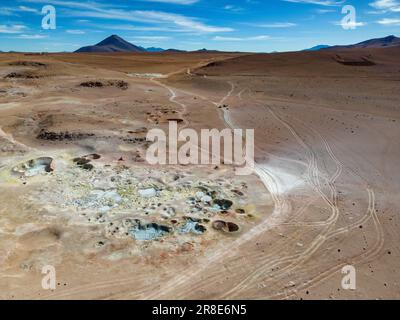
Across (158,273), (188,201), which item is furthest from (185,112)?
(158,273)

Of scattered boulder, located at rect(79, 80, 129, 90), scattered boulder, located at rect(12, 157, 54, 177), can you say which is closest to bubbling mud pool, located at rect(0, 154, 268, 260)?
scattered boulder, located at rect(12, 157, 54, 177)

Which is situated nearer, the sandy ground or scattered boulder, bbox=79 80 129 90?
the sandy ground

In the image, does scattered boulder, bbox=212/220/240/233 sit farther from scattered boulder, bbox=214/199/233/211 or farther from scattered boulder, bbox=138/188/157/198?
scattered boulder, bbox=138/188/157/198

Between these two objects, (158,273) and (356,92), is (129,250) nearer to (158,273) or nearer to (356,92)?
(158,273)

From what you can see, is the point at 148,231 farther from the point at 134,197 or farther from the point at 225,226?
the point at 225,226

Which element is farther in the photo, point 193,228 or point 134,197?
point 134,197

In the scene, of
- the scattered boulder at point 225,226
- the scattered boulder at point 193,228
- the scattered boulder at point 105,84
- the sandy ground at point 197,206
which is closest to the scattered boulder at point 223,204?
the sandy ground at point 197,206

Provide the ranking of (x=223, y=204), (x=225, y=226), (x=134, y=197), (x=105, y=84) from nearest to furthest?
(x=225, y=226)
(x=223, y=204)
(x=134, y=197)
(x=105, y=84)

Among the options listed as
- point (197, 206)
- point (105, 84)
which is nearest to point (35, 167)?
point (197, 206)
